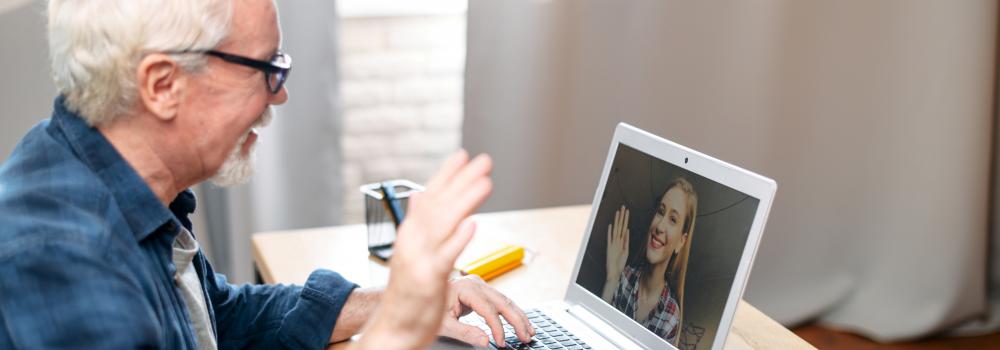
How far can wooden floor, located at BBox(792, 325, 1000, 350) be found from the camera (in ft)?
9.21

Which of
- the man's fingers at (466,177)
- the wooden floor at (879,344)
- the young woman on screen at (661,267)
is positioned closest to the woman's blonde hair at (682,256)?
the young woman on screen at (661,267)

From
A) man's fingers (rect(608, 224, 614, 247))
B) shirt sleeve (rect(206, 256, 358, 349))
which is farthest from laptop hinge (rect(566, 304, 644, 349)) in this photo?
shirt sleeve (rect(206, 256, 358, 349))

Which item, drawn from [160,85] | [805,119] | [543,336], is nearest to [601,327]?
[543,336]

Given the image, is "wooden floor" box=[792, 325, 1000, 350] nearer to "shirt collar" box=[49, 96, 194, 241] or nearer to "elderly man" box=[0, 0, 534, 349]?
"elderly man" box=[0, 0, 534, 349]

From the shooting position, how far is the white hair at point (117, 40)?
1087 millimetres

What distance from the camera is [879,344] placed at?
2822 mm

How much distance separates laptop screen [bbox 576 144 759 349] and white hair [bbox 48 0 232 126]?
56 centimetres

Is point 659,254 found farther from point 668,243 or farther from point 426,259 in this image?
point 426,259

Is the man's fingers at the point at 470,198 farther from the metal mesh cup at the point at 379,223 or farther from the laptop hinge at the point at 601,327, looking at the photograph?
the metal mesh cup at the point at 379,223

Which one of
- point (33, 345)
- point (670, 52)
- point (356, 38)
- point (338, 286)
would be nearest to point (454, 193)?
point (33, 345)

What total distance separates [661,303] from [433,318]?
1.53 feet

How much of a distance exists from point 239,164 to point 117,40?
0.23 meters

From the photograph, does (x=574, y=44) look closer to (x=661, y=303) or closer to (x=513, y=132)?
(x=513, y=132)

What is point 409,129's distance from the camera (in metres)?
2.63
